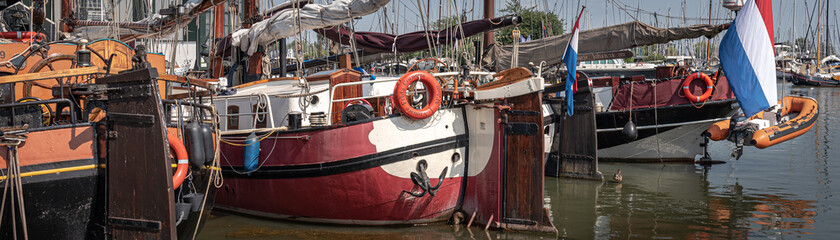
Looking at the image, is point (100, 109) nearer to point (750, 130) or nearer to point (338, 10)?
point (338, 10)

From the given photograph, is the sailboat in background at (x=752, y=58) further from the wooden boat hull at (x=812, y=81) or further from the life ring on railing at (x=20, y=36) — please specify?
the wooden boat hull at (x=812, y=81)

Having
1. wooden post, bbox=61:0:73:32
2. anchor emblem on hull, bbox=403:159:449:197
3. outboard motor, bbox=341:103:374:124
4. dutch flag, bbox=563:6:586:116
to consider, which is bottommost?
anchor emblem on hull, bbox=403:159:449:197

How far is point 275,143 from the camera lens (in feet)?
34.1

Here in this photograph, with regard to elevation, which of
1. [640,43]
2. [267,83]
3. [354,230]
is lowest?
[354,230]

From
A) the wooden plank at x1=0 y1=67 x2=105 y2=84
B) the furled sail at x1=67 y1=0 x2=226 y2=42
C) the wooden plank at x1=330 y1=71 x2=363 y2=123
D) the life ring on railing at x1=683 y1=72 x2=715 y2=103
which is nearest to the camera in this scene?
the wooden plank at x1=0 y1=67 x2=105 y2=84

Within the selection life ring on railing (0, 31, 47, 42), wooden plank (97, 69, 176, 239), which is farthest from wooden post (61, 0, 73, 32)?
wooden plank (97, 69, 176, 239)

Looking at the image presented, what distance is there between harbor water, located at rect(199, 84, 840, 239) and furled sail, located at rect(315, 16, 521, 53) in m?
3.16

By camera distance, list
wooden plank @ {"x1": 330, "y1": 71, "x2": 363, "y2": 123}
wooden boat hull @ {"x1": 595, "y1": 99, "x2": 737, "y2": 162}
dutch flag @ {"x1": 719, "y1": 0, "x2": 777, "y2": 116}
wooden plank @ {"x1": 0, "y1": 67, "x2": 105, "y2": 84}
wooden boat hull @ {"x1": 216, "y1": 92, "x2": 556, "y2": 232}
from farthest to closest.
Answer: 1. wooden boat hull @ {"x1": 595, "y1": 99, "x2": 737, "y2": 162}
2. wooden plank @ {"x1": 330, "y1": 71, "x2": 363, "y2": 123}
3. dutch flag @ {"x1": 719, "y1": 0, "x2": 777, "y2": 116}
4. wooden boat hull @ {"x1": 216, "y1": 92, "x2": 556, "y2": 232}
5. wooden plank @ {"x1": 0, "y1": 67, "x2": 105, "y2": 84}

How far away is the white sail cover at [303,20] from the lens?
38.2 feet

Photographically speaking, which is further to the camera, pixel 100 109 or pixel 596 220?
pixel 596 220

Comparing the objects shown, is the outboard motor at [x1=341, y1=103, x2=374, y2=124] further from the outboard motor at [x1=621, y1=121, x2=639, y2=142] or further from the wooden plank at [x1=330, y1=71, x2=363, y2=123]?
the outboard motor at [x1=621, y1=121, x2=639, y2=142]

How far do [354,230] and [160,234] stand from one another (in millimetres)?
3629

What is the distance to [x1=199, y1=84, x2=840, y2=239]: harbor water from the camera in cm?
1009

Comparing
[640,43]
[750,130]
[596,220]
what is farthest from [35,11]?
[750,130]
